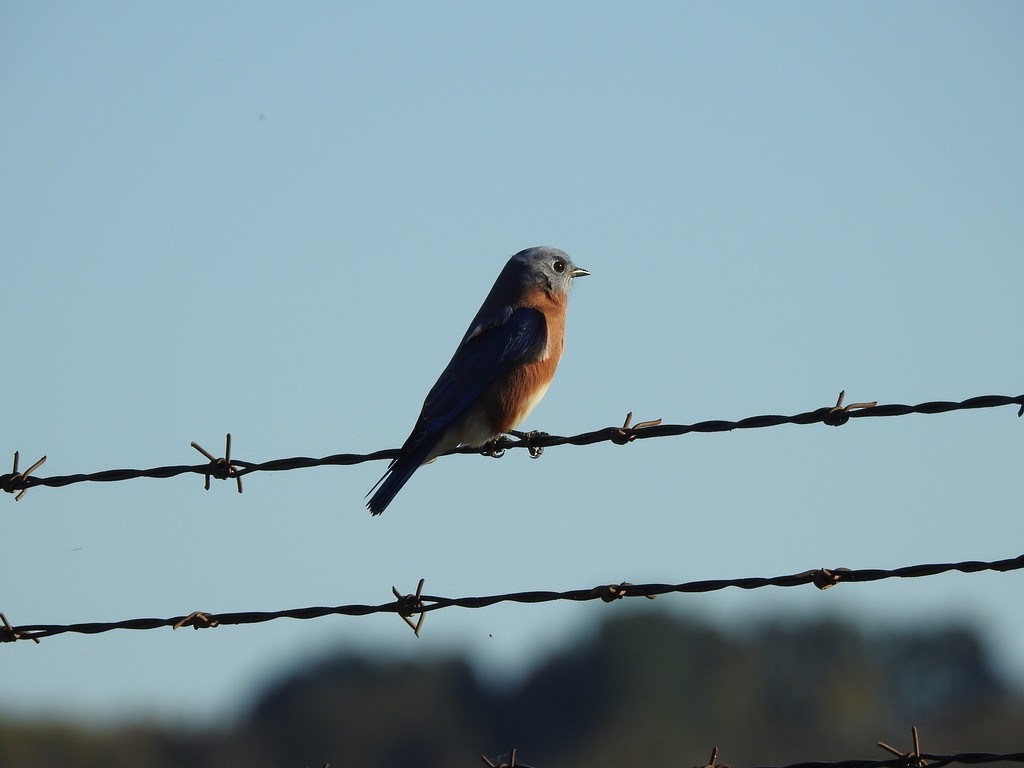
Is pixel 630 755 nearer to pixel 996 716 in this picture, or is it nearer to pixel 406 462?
pixel 996 716

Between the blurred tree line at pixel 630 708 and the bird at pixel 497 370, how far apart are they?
39255 mm

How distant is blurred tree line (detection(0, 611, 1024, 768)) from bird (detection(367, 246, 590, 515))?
39.3 meters

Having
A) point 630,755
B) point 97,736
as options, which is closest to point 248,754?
point 97,736

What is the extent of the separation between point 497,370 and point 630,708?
62847 mm

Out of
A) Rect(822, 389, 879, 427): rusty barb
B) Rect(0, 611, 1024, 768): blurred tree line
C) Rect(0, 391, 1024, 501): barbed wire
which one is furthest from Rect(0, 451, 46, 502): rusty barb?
Rect(0, 611, 1024, 768): blurred tree line

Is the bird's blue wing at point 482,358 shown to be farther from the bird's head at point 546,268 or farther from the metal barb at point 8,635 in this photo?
the metal barb at point 8,635

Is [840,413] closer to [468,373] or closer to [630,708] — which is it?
[468,373]

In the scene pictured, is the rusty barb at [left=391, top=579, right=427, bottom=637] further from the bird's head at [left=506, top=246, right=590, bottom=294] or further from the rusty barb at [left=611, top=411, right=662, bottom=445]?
the bird's head at [left=506, top=246, right=590, bottom=294]

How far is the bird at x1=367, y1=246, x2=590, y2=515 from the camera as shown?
336 inches

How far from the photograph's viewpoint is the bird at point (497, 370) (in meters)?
8.52

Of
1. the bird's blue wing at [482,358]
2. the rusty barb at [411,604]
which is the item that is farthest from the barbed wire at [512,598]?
the bird's blue wing at [482,358]

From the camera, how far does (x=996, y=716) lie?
52.3 meters

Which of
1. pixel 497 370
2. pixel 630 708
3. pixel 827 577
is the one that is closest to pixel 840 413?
pixel 827 577

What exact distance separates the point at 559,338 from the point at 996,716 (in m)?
46.3
